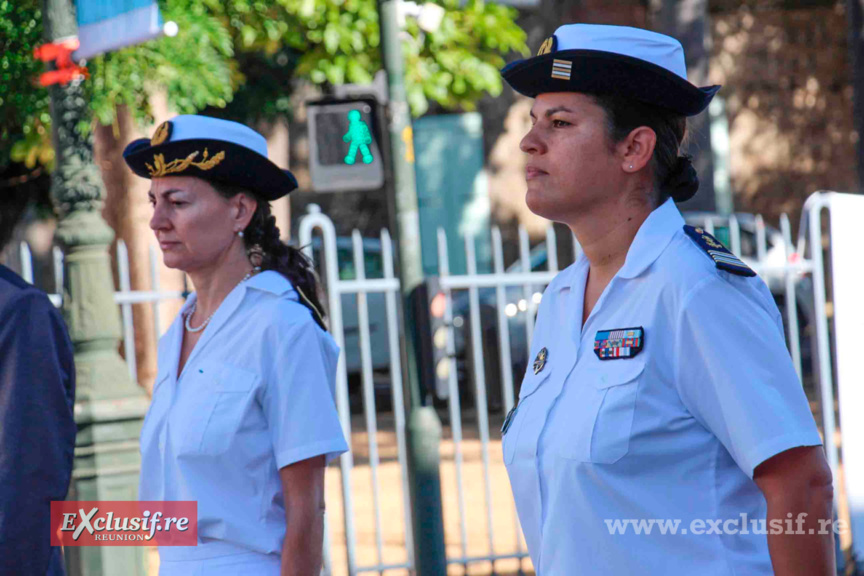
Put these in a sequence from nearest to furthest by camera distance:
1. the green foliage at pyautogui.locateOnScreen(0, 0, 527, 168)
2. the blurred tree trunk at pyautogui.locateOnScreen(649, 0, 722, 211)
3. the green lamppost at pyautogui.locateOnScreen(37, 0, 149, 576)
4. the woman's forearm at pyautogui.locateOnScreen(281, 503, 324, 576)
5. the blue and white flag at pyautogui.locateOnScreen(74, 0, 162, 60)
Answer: the woman's forearm at pyautogui.locateOnScreen(281, 503, 324, 576)
the blue and white flag at pyautogui.locateOnScreen(74, 0, 162, 60)
the green lamppost at pyautogui.locateOnScreen(37, 0, 149, 576)
the green foliage at pyautogui.locateOnScreen(0, 0, 527, 168)
the blurred tree trunk at pyautogui.locateOnScreen(649, 0, 722, 211)

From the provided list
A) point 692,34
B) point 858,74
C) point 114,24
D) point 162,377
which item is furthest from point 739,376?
point 692,34

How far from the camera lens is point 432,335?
538 cm

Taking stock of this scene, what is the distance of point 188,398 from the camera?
275cm

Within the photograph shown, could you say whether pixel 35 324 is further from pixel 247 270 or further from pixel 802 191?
pixel 802 191

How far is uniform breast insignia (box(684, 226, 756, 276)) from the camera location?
1956 millimetres

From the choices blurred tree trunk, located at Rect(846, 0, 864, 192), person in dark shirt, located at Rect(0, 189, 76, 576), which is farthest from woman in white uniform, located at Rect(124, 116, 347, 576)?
blurred tree trunk, located at Rect(846, 0, 864, 192)

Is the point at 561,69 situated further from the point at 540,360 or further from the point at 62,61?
the point at 62,61

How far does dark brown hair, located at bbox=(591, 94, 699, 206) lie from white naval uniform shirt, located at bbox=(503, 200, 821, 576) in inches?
8.2

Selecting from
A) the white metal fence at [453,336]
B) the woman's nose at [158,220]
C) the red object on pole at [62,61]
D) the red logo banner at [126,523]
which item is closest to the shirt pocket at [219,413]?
the red logo banner at [126,523]

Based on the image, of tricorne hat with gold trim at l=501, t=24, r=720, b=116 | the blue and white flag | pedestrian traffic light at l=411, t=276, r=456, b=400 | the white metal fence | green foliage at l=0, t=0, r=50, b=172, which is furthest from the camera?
the white metal fence

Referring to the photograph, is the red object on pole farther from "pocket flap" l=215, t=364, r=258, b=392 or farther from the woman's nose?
"pocket flap" l=215, t=364, r=258, b=392

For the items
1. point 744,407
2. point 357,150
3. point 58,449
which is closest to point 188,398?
point 58,449

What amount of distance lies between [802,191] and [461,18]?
12.3m

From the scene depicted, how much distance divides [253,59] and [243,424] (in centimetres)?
874
